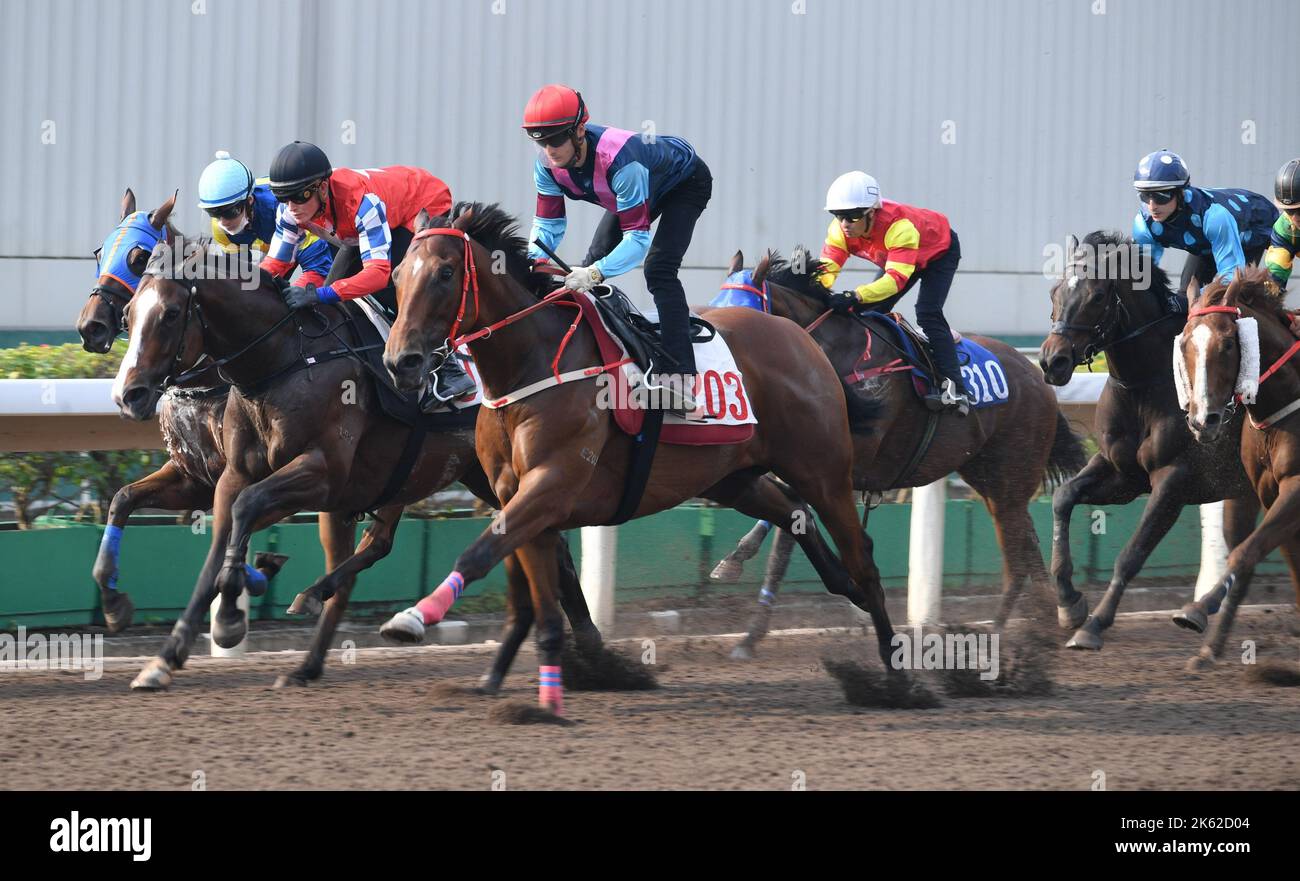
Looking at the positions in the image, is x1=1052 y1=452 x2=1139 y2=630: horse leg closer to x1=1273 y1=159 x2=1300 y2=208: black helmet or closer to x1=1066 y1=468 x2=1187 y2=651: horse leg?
x1=1066 y1=468 x2=1187 y2=651: horse leg

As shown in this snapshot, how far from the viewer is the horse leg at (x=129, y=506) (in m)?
6.09

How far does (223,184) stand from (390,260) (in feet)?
2.39

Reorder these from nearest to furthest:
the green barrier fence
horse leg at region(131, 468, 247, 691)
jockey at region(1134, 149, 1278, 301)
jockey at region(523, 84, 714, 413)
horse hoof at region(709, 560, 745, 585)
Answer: jockey at region(523, 84, 714, 413) → horse leg at region(131, 468, 247, 691) → the green barrier fence → jockey at region(1134, 149, 1278, 301) → horse hoof at region(709, 560, 745, 585)

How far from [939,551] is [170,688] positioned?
3913 millimetres

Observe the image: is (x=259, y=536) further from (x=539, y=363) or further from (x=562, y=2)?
(x=562, y=2)

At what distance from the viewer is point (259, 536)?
7.25m

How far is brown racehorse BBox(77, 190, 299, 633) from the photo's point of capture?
612 cm

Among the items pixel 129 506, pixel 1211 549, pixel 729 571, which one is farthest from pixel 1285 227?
pixel 129 506

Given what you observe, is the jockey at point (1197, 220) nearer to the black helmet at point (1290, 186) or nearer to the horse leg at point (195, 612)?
the black helmet at point (1290, 186)

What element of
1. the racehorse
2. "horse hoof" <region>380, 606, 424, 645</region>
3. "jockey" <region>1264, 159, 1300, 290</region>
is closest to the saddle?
"horse hoof" <region>380, 606, 424, 645</region>

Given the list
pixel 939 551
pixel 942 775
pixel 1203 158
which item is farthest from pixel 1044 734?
pixel 1203 158

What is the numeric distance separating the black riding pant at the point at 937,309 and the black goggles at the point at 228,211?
285 cm

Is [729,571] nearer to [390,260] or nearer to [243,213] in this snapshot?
[390,260]

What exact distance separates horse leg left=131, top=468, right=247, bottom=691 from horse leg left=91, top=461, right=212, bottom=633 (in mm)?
333
